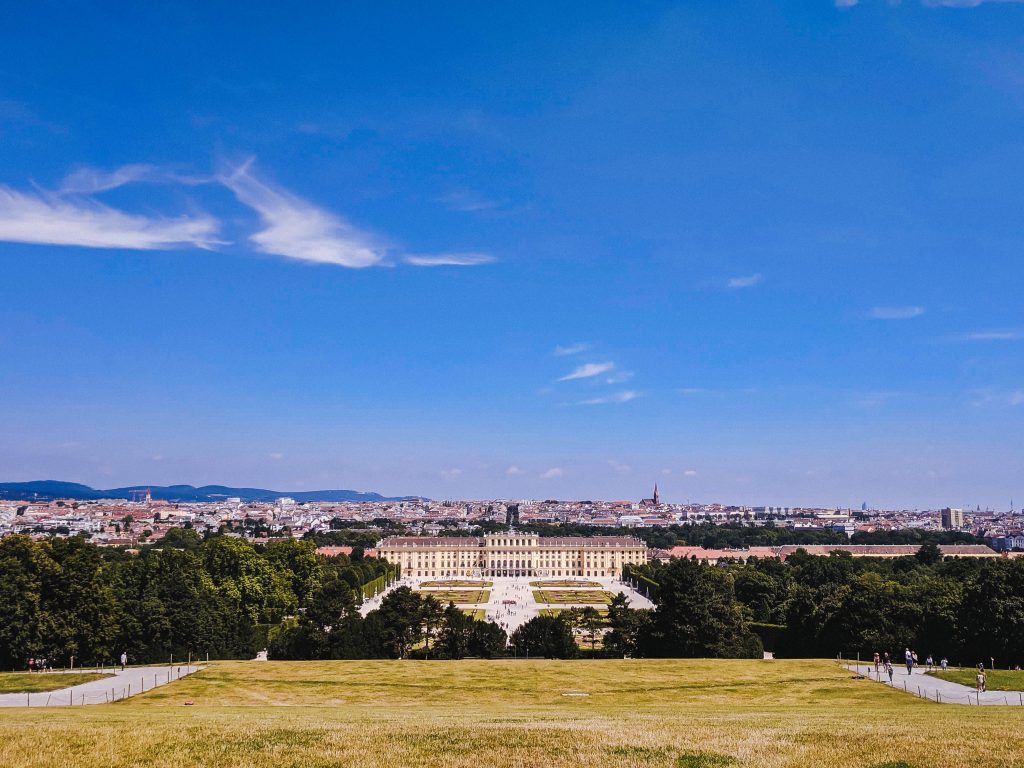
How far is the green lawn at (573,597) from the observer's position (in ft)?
294

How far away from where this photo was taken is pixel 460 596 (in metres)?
97.7

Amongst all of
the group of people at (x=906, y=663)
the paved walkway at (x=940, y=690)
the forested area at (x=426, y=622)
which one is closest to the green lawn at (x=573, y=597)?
the forested area at (x=426, y=622)

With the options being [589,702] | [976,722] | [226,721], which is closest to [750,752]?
[976,722]

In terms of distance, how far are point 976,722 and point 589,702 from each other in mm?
12718

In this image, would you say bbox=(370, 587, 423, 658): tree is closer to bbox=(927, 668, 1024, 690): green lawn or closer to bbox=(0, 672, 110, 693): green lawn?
bbox=(0, 672, 110, 693): green lawn

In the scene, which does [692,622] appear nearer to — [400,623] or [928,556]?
[400,623]

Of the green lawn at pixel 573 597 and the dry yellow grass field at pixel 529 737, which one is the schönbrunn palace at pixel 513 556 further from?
the dry yellow grass field at pixel 529 737

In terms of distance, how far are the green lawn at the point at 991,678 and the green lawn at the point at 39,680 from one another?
3256 cm

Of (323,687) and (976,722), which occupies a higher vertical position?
(976,722)

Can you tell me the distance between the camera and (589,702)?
87.9ft

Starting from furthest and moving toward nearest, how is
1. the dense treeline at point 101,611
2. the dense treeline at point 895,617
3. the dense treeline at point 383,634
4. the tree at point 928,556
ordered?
1. the tree at point 928,556
2. the dense treeline at point 383,634
3. the dense treeline at point 895,617
4. the dense treeline at point 101,611

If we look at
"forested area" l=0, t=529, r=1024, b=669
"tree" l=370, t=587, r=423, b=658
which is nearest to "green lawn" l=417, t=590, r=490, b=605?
"forested area" l=0, t=529, r=1024, b=669

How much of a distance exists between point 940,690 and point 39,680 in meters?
32.3

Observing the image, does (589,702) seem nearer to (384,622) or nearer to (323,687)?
(323,687)
